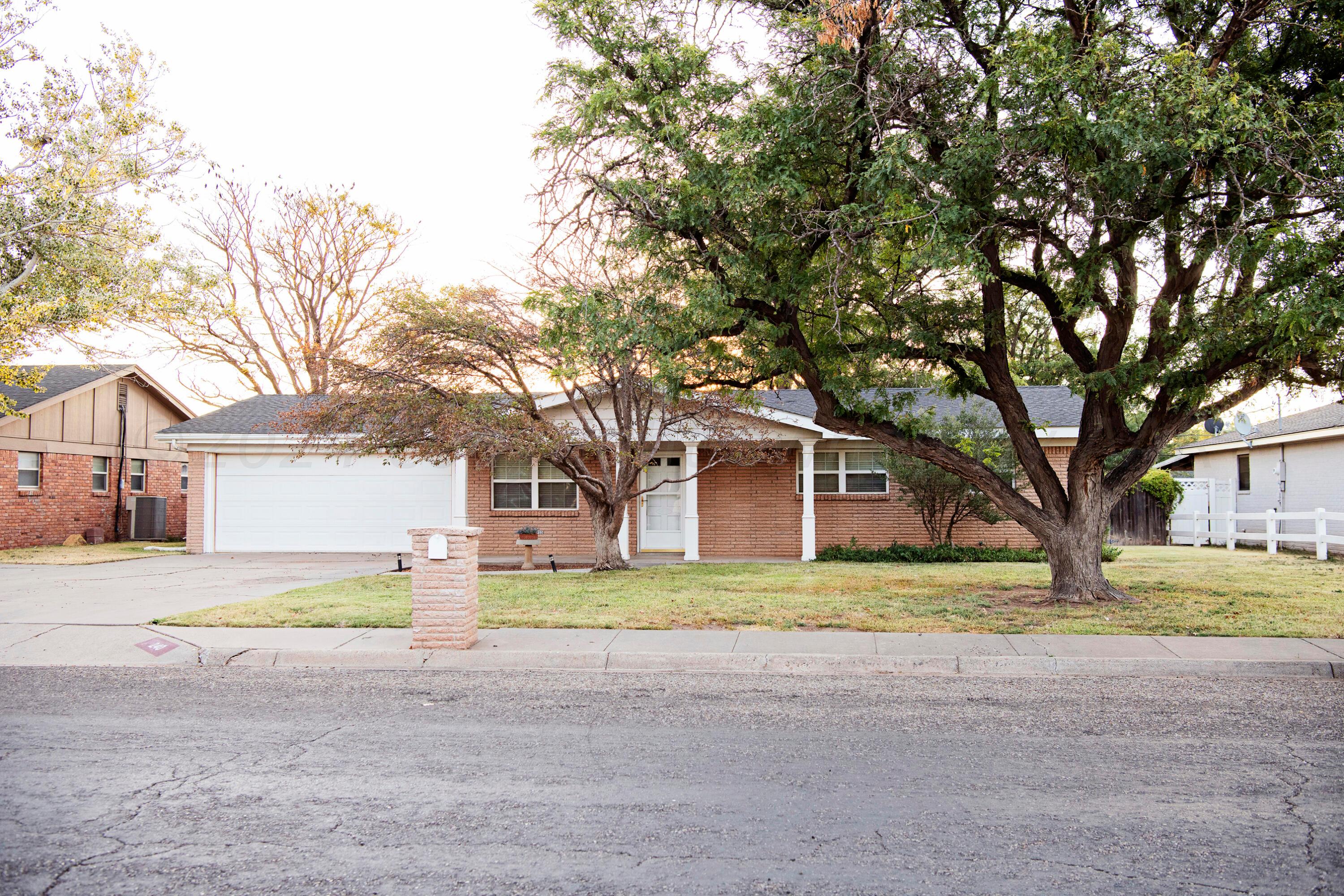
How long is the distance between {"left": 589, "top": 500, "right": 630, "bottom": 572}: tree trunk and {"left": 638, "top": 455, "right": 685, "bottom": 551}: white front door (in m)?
3.75

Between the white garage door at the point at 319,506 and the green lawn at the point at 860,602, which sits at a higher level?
the white garage door at the point at 319,506

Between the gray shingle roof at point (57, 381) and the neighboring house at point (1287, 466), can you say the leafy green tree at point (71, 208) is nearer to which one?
the gray shingle roof at point (57, 381)

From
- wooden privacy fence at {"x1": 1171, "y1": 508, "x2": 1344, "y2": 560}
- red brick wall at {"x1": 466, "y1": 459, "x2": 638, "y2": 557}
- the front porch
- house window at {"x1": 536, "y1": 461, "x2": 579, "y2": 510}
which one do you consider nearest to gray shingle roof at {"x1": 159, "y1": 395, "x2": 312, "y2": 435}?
red brick wall at {"x1": 466, "y1": 459, "x2": 638, "y2": 557}

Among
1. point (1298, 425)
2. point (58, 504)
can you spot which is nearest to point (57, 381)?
point (58, 504)

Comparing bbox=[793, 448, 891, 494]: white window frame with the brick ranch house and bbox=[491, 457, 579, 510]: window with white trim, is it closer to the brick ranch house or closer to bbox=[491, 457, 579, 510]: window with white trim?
the brick ranch house

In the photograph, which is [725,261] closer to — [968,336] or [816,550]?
[968,336]

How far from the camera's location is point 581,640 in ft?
29.2

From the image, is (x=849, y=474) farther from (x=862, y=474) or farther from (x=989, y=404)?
(x=989, y=404)

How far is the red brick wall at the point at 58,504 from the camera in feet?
71.7

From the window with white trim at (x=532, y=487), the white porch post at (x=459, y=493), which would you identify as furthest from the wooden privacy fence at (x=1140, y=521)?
the white porch post at (x=459, y=493)

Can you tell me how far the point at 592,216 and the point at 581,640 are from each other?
533cm

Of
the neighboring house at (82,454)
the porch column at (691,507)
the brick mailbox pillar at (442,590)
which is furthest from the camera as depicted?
the neighboring house at (82,454)

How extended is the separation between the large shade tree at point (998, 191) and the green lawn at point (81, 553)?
14018mm

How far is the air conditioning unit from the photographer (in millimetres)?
25312
